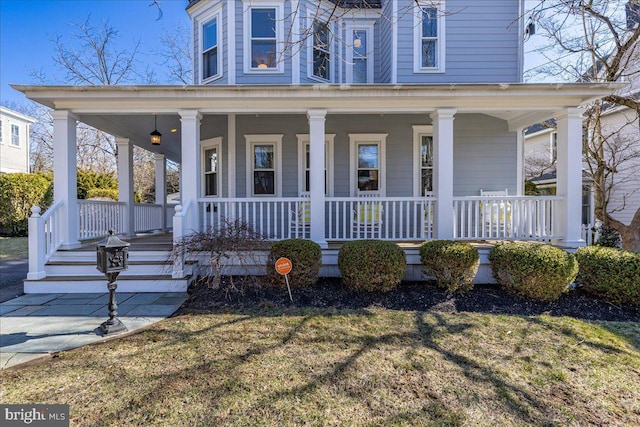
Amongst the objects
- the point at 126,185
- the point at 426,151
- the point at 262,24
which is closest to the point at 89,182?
the point at 126,185

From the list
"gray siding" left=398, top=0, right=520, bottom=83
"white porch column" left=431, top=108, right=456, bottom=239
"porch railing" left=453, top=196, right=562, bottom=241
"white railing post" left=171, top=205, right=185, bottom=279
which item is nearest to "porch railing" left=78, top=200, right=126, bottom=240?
"white railing post" left=171, top=205, right=185, bottom=279

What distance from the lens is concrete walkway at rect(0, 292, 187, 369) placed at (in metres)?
3.29

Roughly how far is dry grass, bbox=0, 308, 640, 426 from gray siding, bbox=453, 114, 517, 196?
4212mm

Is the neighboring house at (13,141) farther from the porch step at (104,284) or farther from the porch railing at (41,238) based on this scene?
the porch step at (104,284)

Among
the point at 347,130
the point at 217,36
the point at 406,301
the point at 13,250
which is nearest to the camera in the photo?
the point at 406,301

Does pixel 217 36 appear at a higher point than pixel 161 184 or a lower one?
higher

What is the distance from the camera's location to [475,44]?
25.2ft

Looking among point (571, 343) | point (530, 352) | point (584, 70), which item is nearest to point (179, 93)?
point (530, 352)

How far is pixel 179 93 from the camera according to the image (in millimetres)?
5453

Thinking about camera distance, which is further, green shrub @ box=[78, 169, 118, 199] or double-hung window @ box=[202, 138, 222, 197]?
green shrub @ box=[78, 169, 118, 199]

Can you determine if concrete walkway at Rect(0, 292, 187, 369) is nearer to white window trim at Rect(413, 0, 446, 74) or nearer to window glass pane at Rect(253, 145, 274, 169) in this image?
window glass pane at Rect(253, 145, 274, 169)

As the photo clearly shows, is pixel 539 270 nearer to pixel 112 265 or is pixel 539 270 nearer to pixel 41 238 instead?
pixel 112 265

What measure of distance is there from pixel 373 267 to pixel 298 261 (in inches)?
46.0

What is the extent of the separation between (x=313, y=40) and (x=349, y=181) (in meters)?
3.81
